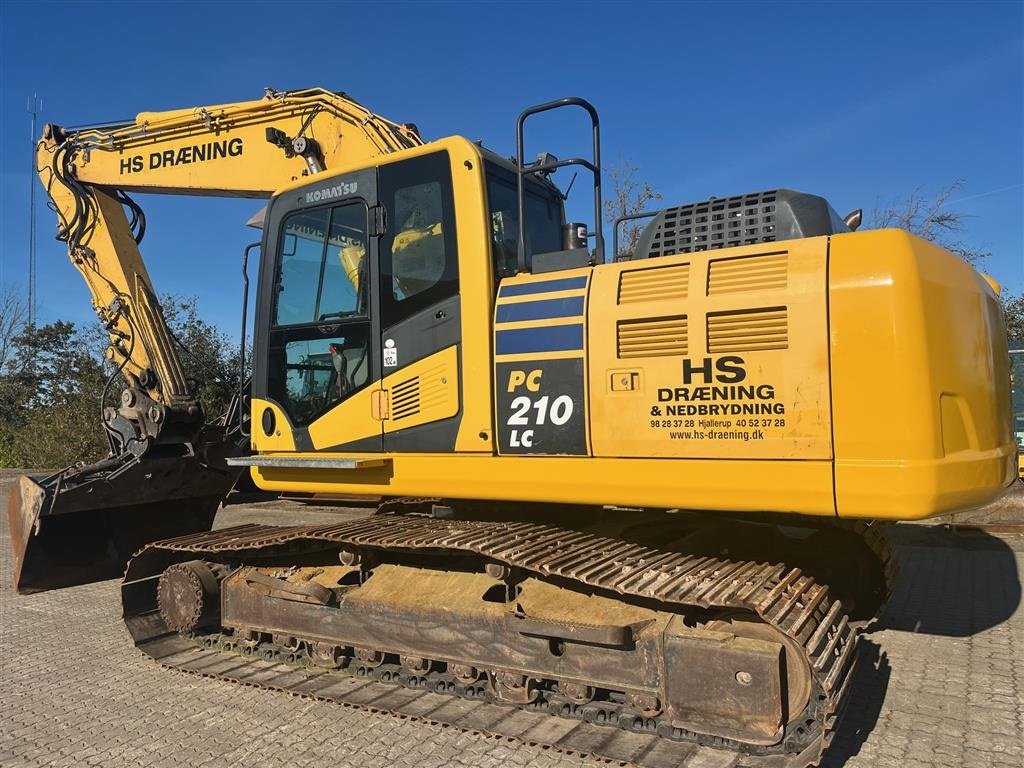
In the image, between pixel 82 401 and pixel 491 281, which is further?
pixel 82 401

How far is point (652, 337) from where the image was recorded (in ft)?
11.6

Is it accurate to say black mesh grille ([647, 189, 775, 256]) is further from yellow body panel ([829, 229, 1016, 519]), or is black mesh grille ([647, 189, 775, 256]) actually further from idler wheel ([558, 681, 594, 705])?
idler wheel ([558, 681, 594, 705])

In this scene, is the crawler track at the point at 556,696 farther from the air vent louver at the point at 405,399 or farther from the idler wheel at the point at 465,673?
the air vent louver at the point at 405,399

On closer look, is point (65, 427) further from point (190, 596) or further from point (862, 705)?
point (862, 705)

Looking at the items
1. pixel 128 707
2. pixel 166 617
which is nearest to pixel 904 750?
pixel 128 707

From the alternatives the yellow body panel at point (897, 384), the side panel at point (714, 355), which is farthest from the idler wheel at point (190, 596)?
the yellow body panel at point (897, 384)

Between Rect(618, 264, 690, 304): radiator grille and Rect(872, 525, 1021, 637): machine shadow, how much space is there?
3635 mm

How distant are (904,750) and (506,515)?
2.34 metres

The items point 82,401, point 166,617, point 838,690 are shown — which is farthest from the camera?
point 82,401

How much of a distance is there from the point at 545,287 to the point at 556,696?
7.03ft

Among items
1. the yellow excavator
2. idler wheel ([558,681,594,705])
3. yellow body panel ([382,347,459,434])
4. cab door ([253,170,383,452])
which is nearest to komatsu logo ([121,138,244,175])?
the yellow excavator

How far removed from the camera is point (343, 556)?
4.62m

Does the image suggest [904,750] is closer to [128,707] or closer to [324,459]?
[324,459]

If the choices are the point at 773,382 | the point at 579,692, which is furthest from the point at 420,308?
the point at 579,692
